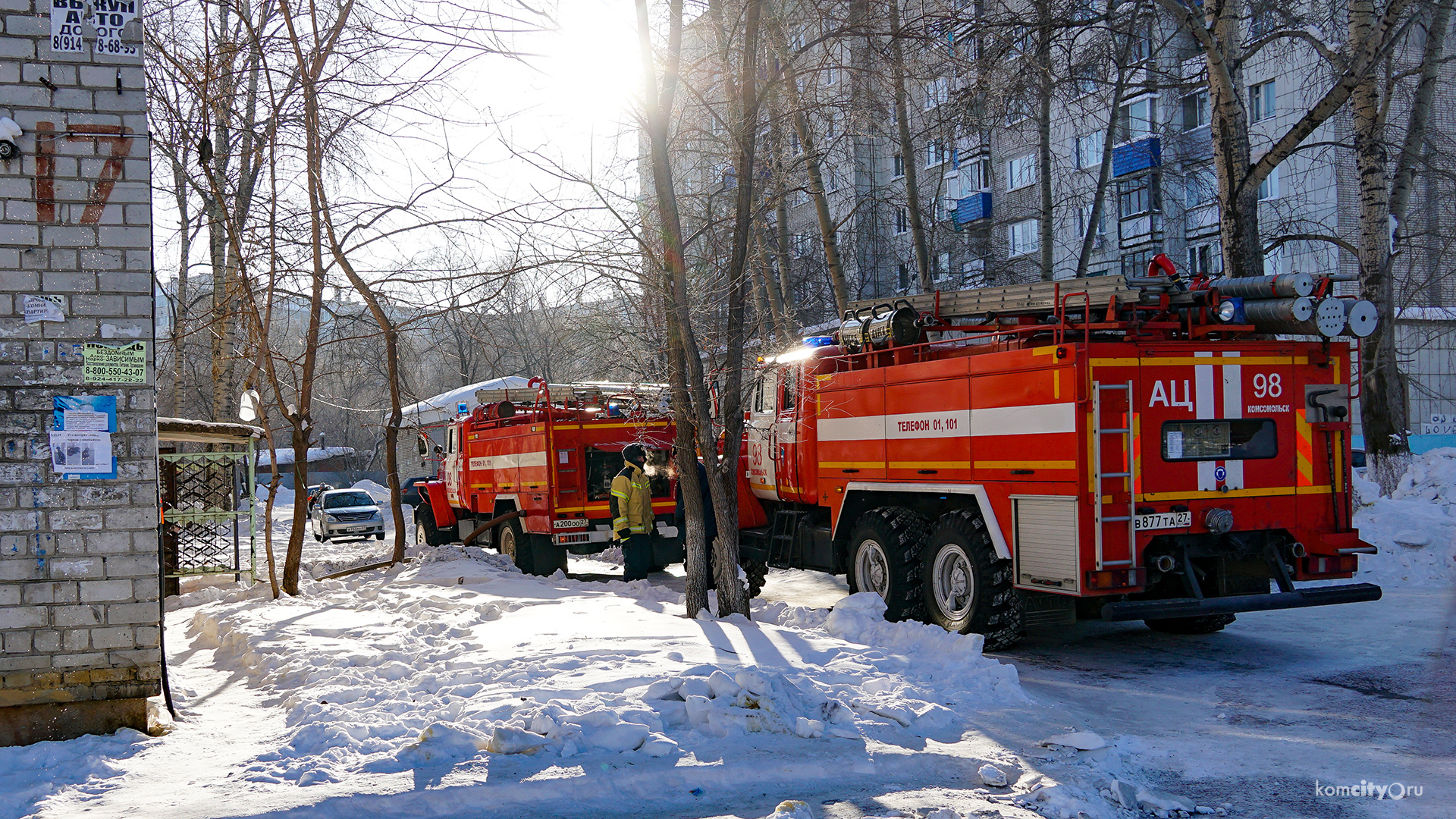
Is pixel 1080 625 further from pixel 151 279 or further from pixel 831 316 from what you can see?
pixel 831 316

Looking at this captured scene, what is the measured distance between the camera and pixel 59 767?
5.73 metres

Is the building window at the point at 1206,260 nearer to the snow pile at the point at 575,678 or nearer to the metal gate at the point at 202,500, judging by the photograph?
the snow pile at the point at 575,678

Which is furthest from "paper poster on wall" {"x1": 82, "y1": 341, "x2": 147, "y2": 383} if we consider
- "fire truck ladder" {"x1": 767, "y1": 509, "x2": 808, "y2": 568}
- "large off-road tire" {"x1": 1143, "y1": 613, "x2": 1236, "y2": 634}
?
"large off-road tire" {"x1": 1143, "y1": 613, "x2": 1236, "y2": 634}

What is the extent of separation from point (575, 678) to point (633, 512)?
5.56m

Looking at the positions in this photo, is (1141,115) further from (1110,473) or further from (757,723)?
(757,723)

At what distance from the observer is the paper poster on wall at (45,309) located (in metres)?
6.38

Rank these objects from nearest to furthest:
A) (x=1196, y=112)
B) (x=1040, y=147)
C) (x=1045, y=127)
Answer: (x=1045, y=127) → (x=1040, y=147) → (x=1196, y=112)

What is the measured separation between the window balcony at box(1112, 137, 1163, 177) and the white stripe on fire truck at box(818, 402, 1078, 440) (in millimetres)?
20796

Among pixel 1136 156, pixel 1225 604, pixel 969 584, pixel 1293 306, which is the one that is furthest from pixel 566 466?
pixel 1136 156

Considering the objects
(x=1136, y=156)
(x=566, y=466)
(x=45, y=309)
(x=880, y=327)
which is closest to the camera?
(x=45, y=309)

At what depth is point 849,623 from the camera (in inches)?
365

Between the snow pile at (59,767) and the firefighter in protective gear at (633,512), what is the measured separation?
21.1 ft

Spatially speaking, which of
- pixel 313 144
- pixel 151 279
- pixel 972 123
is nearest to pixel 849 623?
pixel 151 279

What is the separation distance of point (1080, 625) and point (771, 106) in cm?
748
